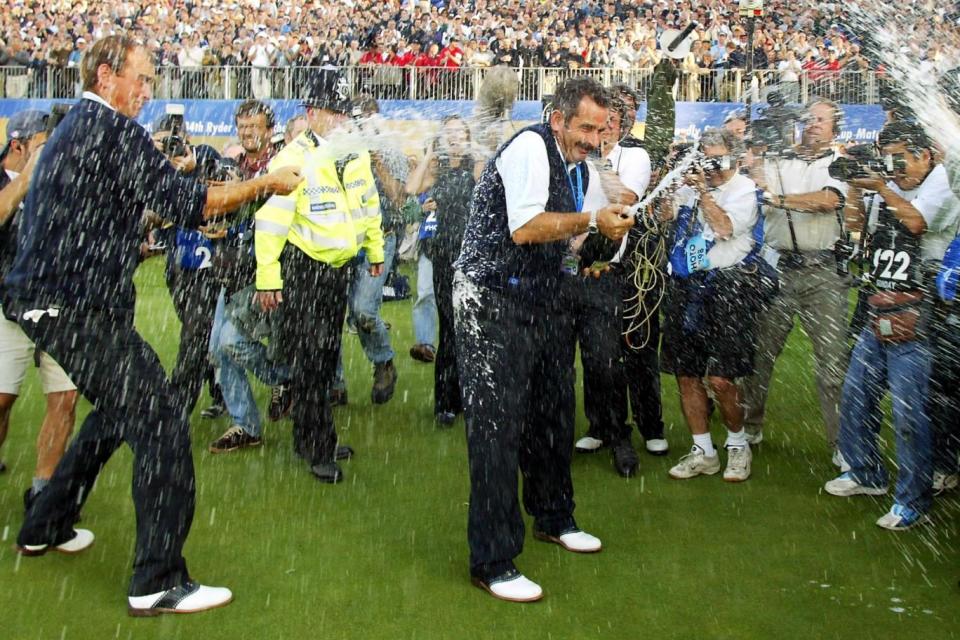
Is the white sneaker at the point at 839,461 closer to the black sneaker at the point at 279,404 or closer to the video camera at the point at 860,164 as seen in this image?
the video camera at the point at 860,164

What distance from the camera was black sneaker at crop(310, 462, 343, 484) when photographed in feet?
19.3

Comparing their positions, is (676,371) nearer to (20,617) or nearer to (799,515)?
(799,515)

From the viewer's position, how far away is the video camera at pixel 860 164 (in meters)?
5.44

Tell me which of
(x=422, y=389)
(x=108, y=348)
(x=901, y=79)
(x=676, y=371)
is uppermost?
(x=901, y=79)

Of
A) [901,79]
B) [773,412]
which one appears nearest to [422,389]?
[773,412]

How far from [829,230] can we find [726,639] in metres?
2.98

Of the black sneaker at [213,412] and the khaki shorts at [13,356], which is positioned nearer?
the khaki shorts at [13,356]

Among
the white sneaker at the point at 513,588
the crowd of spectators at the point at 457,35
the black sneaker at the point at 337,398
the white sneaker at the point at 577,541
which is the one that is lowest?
the black sneaker at the point at 337,398

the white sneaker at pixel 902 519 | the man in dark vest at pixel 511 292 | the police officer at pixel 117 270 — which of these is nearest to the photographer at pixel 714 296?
the white sneaker at pixel 902 519

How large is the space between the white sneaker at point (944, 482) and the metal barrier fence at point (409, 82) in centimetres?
1187

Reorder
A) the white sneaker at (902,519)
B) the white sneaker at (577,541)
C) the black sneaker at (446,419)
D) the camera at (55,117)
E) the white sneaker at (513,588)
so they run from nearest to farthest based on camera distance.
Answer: the white sneaker at (513,588) → the white sneaker at (577,541) → the white sneaker at (902,519) → the camera at (55,117) → the black sneaker at (446,419)

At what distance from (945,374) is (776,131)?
2308 mm

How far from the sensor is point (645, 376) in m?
6.59

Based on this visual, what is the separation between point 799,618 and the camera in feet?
13.7
